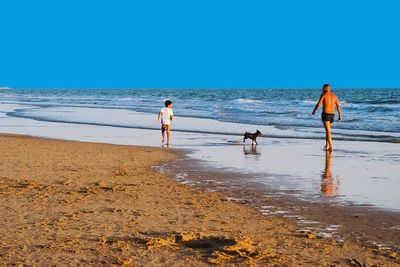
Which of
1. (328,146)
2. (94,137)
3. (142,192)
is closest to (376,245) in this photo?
(142,192)

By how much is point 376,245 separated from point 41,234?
3241 millimetres

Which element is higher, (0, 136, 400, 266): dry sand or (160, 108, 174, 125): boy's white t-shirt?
(160, 108, 174, 125): boy's white t-shirt

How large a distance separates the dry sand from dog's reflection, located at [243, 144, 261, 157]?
4910 mm

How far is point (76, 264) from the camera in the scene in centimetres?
487

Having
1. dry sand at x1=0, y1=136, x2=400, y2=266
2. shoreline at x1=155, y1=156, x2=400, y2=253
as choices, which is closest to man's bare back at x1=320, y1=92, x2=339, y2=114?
shoreline at x1=155, y1=156, x2=400, y2=253

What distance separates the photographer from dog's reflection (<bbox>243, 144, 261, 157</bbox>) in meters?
14.7

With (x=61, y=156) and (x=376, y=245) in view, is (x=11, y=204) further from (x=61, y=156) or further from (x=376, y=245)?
(x=61, y=156)

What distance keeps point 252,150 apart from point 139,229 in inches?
378

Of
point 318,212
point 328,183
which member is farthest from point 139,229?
point 328,183

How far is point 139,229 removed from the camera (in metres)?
6.09

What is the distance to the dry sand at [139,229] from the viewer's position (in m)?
5.05

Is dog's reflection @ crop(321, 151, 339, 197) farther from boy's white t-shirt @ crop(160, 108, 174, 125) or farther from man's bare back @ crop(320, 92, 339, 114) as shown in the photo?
boy's white t-shirt @ crop(160, 108, 174, 125)

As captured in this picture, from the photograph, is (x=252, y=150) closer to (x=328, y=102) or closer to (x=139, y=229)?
(x=328, y=102)

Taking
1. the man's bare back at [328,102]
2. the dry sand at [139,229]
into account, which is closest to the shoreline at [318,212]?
the dry sand at [139,229]
